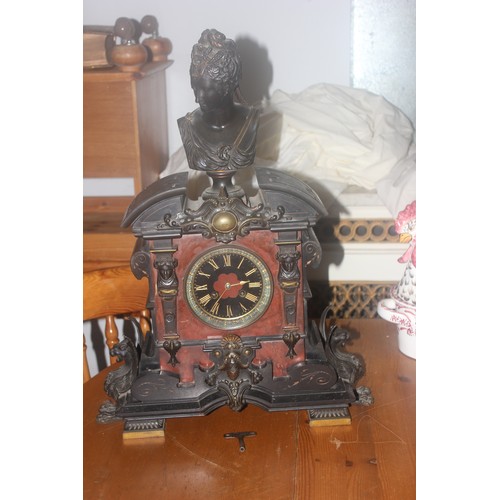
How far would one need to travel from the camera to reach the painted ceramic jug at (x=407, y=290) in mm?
1486

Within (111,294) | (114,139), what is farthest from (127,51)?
(111,294)

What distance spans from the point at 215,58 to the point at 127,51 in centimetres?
103

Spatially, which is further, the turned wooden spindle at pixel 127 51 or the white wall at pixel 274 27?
the white wall at pixel 274 27

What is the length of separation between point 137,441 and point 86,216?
1221 mm

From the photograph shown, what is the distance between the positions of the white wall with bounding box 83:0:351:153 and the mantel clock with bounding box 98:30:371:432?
4.21 feet

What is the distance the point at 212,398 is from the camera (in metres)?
1.35

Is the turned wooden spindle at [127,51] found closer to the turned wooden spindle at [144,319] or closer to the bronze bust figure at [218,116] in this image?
the turned wooden spindle at [144,319]

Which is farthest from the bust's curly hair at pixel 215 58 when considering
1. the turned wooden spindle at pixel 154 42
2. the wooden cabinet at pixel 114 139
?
the turned wooden spindle at pixel 154 42

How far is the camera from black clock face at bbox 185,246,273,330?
4.25 feet

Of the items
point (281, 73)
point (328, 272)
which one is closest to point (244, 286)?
point (328, 272)

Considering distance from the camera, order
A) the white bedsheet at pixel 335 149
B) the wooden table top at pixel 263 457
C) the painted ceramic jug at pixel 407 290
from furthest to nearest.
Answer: the white bedsheet at pixel 335 149 → the painted ceramic jug at pixel 407 290 → the wooden table top at pixel 263 457

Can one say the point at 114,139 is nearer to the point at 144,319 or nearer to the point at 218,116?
the point at 144,319

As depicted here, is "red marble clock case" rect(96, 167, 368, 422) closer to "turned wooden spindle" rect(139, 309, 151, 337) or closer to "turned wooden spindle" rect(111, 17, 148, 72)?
"turned wooden spindle" rect(139, 309, 151, 337)

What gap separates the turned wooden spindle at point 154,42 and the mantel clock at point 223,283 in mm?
1242
